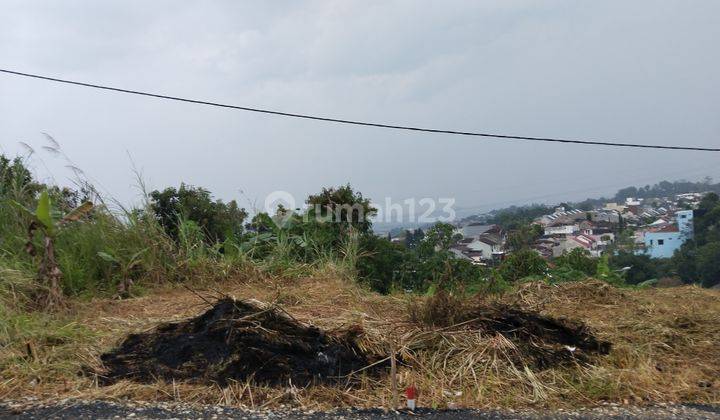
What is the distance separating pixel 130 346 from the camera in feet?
12.7

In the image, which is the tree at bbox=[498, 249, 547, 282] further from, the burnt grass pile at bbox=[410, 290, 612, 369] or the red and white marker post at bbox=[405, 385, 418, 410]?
the red and white marker post at bbox=[405, 385, 418, 410]

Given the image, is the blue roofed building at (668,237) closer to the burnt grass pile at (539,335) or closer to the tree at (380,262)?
the tree at (380,262)

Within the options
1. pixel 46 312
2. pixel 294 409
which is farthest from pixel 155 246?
pixel 294 409

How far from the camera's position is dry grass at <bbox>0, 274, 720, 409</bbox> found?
10.8 feet

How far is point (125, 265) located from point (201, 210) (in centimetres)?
234

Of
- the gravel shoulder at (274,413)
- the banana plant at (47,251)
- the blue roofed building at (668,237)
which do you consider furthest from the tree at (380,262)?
the gravel shoulder at (274,413)

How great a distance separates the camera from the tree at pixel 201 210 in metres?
7.57

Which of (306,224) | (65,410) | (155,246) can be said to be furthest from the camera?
(306,224)

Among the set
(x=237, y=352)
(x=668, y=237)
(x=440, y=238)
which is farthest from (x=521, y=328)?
(x=668, y=237)

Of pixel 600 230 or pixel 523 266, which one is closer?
pixel 523 266

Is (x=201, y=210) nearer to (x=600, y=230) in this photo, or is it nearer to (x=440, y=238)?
(x=440, y=238)

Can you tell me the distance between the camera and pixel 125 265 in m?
5.89

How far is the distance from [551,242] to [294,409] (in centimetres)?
632

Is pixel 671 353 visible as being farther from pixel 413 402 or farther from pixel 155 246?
pixel 155 246
